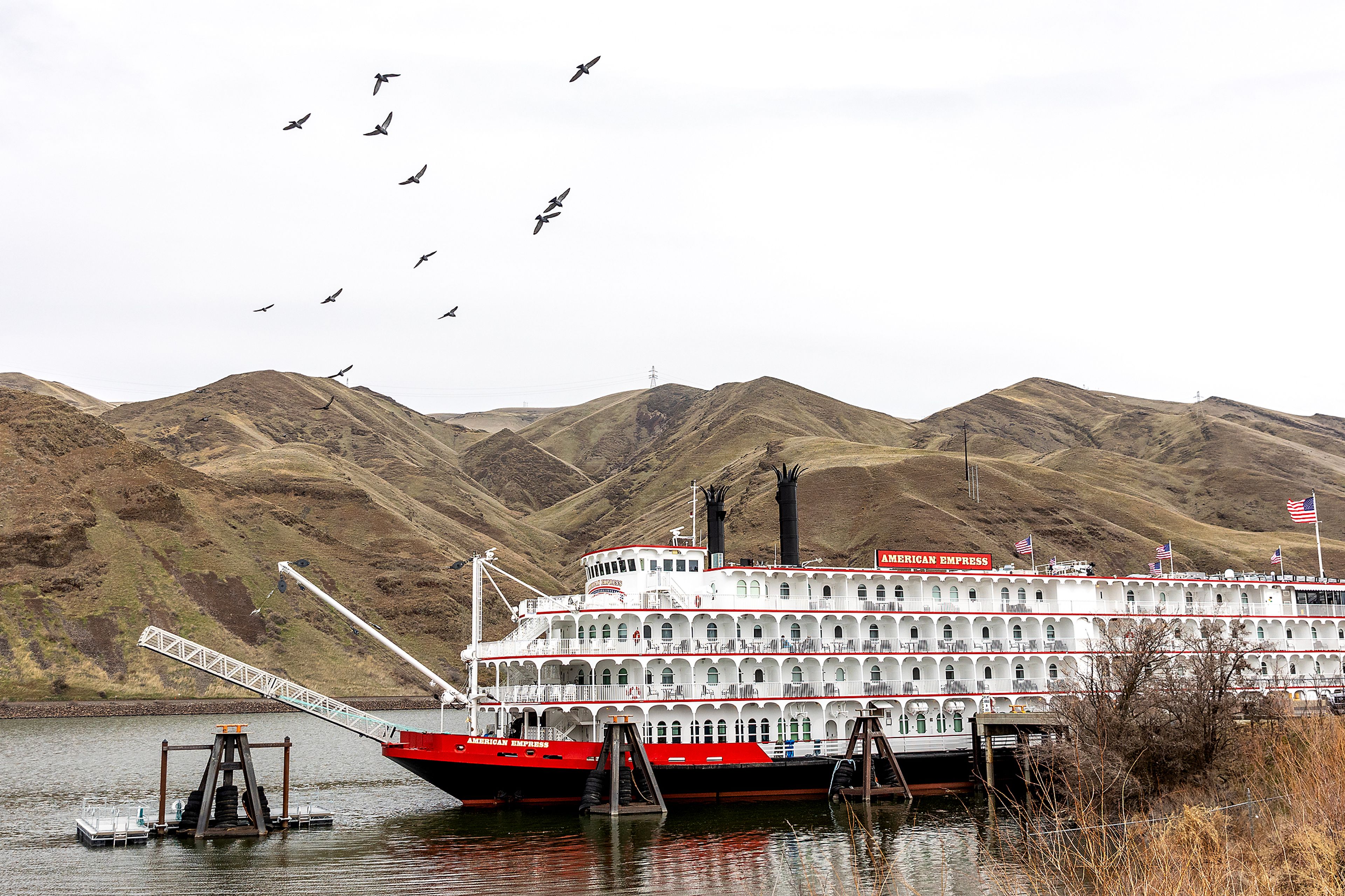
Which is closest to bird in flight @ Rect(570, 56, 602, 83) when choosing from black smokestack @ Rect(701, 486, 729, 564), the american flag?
black smokestack @ Rect(701, 486, 729, 564)

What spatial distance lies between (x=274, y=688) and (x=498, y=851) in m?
11.7

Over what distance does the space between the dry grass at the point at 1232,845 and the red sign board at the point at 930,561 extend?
72.0 feet

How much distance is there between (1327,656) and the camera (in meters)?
65.7

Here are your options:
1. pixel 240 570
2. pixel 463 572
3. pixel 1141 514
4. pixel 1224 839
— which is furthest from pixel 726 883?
pixel 1141 514

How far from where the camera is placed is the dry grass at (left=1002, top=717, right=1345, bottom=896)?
674 inches

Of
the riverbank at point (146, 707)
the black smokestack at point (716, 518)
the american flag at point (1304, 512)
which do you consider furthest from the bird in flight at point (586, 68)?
the riverbank at point (146, 707)

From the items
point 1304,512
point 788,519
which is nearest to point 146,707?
point 788,519

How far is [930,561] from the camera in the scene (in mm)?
55969

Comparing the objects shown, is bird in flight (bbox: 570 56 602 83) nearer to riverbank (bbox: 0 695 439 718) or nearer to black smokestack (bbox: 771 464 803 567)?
black smokestack (bbox: 771 464 803 567)

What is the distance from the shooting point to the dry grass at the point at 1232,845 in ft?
56.2

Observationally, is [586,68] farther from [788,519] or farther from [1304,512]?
[1304,512]

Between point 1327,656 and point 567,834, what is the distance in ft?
157

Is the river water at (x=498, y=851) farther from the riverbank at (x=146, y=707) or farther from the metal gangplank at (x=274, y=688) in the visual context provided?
the riverbank at (x=146, y=707)

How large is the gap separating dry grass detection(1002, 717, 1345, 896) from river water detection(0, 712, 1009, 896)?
370 cm
